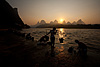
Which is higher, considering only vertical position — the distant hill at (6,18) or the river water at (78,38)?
the distant hill at (6,18)

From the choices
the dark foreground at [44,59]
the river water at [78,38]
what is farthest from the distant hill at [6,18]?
the dark foreground at [44,59]

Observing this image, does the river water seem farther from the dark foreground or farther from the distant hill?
the distant hill

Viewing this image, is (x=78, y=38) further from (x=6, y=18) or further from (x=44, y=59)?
(x=6, y=18)

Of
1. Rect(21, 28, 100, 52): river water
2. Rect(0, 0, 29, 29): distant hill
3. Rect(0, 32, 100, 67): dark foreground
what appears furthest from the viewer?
Rect(0, 0, 29, 29): distant hill

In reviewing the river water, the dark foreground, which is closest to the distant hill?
the river water

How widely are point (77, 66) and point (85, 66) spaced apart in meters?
0.71

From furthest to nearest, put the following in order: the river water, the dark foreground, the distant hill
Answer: the distant hill < the river water < the dark foreground

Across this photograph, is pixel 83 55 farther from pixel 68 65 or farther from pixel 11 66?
pixel 11 66

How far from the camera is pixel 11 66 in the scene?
379 centimetres

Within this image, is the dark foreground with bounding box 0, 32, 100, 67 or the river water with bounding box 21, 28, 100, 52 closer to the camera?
the dark foreground with bounding box 0, 32, 100, 67

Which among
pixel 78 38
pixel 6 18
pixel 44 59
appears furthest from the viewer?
pixel 6 18

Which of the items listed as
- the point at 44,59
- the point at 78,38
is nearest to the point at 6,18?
the point at 44,59

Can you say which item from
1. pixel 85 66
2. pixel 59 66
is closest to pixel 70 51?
pixel 85 66

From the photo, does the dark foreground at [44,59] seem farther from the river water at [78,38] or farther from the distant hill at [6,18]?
the distant hill at [6,18]
